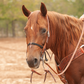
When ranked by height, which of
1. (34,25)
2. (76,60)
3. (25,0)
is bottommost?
(25,0)

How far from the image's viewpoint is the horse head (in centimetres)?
184

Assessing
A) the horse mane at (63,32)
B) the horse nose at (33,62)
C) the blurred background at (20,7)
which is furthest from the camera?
the blurred background at (20,7)

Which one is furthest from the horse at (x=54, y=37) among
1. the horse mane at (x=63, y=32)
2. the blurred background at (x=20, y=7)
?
the blurred background at (x=20, y=7)

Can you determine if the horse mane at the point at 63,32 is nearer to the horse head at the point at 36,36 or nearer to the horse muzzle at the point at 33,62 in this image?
the horse head at the point at 36,36

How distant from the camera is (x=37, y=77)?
489 cm

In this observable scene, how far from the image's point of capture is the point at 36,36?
189 cm

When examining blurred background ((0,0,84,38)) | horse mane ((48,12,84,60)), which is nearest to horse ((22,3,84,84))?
horse mane ((48,12,84,60))

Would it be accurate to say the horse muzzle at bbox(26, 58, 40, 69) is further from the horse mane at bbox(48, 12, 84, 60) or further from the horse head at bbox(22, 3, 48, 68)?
the horse mane at bbox(48, 12, 84, 60)

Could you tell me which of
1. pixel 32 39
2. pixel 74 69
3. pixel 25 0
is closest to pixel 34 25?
pixel 32 39

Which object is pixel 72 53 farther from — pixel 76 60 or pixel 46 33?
pixel 46 33

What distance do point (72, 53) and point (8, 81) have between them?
3125 millimetres

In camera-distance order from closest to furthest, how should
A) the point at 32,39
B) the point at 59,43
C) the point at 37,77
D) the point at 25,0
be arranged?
the point at 32,39 → the point at 59,43 → the point at 37,77 → the point at 25,0

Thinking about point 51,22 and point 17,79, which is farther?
point 17,79

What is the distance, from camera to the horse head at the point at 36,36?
1839mm
